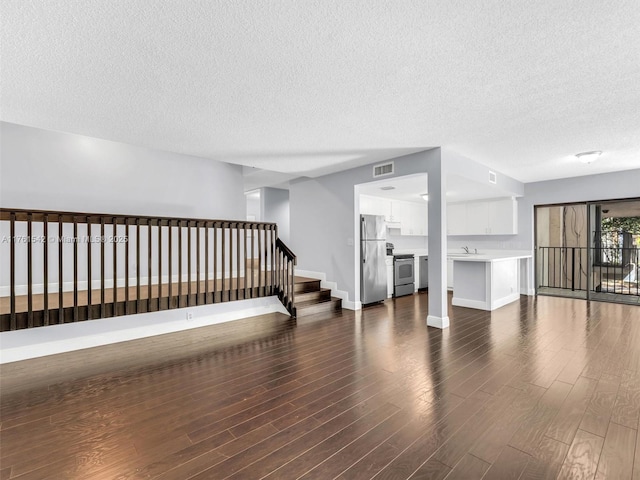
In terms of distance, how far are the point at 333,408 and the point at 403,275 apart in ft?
16.8

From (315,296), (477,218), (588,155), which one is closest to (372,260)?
(315,296)

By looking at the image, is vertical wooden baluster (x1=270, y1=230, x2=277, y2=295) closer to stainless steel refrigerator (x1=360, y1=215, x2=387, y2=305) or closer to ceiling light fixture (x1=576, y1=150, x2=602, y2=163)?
stainless steel refrigerator (x1=360, y1=215, x2=387, y2=305)

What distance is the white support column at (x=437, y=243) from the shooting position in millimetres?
4348

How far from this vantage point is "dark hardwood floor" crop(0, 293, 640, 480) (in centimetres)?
177

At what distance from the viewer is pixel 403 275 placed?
7137mm

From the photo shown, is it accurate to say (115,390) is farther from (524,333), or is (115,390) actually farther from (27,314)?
(524,333)

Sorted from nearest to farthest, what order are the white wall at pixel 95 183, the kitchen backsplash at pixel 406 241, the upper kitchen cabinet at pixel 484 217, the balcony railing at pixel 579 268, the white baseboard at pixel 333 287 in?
the white wall at pixel 95 183 < the white baseboard at pixel 333 287 < the upper kitchen cabinet at pixel 484 217 < the balcony railing at pixel 579 268 < the kitchen backsplash at pixel 406 241

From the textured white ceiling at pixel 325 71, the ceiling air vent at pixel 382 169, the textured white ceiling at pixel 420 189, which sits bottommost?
the textured white ceiling at pixel 420 189

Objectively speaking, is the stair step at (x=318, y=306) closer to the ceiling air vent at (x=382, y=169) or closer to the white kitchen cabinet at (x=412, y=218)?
the ceiling air vent at (x=382, y=169)

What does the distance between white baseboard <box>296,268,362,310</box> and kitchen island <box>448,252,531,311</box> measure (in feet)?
6.50

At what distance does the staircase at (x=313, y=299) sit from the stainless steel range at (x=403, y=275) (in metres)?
Result: 1.77

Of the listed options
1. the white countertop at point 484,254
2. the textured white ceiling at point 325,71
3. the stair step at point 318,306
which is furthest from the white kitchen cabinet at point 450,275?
the textured white ceiling at point 325,71

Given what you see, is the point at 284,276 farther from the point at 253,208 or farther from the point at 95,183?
the point at 253,208

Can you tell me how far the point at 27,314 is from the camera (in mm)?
2998
